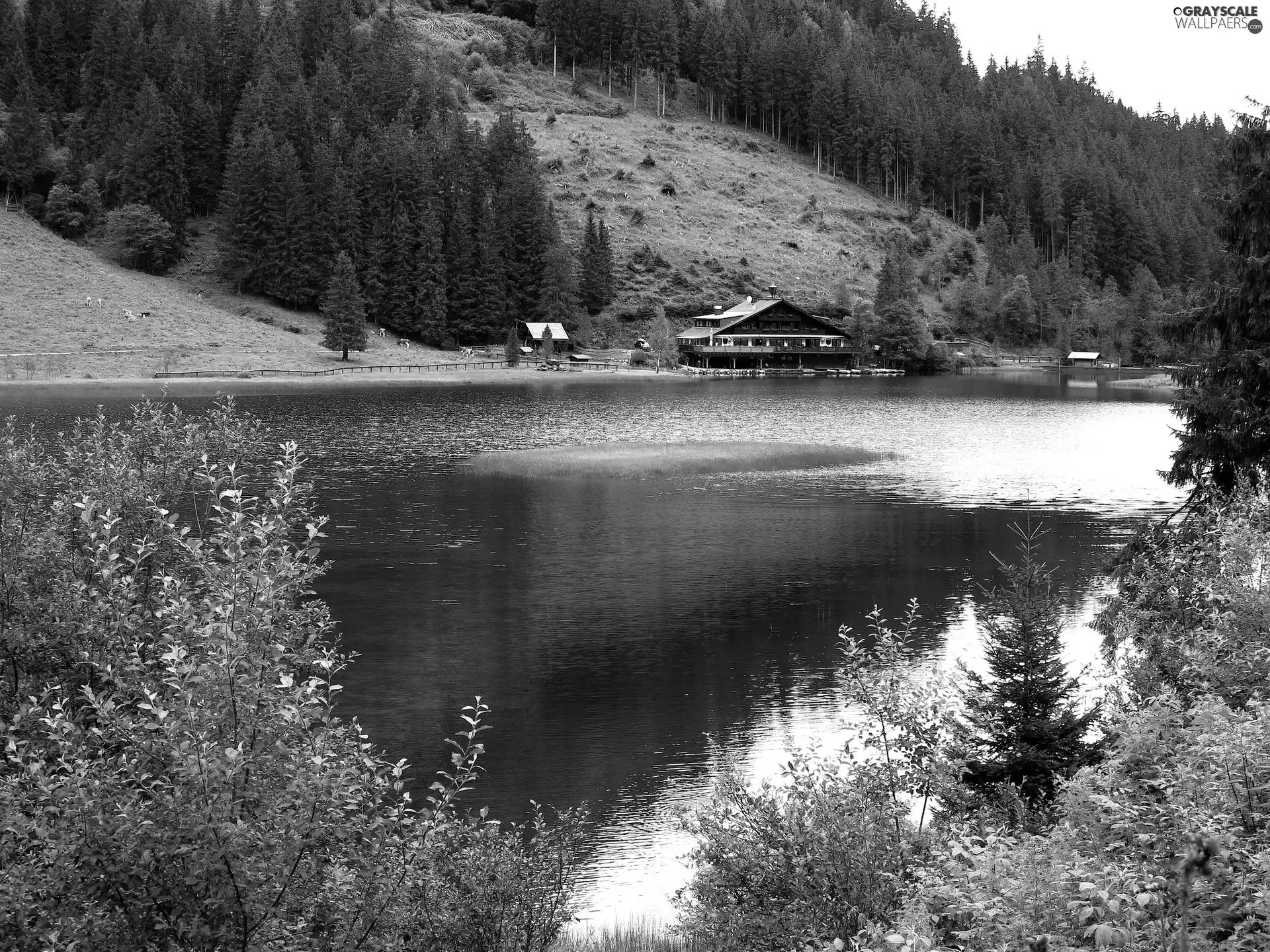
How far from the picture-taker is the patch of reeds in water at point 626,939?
1534 cm


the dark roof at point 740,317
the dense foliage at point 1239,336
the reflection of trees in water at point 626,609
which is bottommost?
the reflection of trees in water at point 626,609

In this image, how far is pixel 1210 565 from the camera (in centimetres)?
2231

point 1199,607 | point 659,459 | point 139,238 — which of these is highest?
point 139,238

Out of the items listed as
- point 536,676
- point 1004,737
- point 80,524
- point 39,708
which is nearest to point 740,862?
point 1004,737

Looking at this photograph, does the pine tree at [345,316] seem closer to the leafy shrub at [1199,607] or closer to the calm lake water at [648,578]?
the calm lake water at [648,578]

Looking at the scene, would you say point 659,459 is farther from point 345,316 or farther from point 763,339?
point 763,339

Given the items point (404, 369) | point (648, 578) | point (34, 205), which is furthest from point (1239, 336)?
point (34, 205)

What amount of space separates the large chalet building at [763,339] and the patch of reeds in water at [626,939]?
438ft

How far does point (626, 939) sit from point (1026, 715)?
6.83 metres

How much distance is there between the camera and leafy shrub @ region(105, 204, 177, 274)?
132375mm

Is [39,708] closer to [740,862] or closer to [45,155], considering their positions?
[740,862]

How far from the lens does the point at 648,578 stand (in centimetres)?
3812

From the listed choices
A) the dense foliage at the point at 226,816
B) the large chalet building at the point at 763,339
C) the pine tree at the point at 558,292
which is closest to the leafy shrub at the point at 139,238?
the pine tree at the point at 558,292

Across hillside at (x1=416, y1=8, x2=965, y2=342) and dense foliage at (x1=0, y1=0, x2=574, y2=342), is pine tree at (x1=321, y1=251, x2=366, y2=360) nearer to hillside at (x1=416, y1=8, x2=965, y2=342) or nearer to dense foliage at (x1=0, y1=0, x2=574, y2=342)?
dense foliage at (x1=0, y1=0, x2=574, y2=342)
